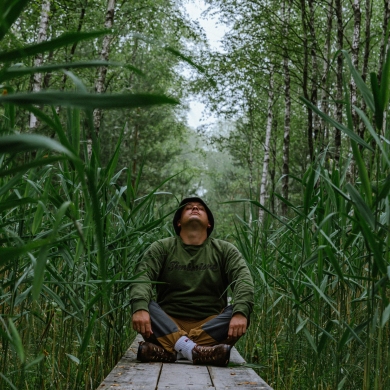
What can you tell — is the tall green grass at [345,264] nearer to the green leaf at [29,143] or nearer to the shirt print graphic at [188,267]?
the shirt print graphic at [188,267]

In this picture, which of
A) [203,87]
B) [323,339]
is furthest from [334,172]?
[203,87]

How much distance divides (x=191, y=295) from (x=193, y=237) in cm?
44

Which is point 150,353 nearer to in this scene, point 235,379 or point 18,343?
point 235,379

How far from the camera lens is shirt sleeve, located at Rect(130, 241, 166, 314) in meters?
3.75

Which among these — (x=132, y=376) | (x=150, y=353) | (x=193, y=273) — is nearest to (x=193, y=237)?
(x=193, y=273)

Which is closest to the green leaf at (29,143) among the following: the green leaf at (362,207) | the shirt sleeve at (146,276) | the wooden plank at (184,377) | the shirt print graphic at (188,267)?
the green leaf at (362,207)

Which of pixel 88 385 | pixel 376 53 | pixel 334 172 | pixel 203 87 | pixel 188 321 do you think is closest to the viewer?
pixel 334 172

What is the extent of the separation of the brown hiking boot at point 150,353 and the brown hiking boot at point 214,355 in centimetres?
23

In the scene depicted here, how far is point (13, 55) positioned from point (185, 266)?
328 cm

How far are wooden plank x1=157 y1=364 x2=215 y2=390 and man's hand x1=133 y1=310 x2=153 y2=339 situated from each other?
31cm

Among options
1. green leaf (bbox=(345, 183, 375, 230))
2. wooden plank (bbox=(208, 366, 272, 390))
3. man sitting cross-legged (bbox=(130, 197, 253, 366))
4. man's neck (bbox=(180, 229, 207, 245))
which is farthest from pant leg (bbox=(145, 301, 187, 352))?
green leaf (bbox=(345, 183, 375, 230))

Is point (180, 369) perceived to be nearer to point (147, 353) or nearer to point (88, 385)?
point (147, 353)

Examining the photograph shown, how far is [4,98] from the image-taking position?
2.97 feet

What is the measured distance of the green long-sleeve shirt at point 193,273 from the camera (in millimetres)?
4113
